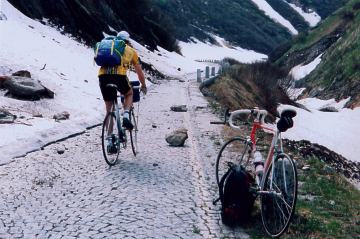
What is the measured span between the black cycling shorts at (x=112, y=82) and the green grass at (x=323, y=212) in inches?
130

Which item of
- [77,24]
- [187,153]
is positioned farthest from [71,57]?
[187,153]

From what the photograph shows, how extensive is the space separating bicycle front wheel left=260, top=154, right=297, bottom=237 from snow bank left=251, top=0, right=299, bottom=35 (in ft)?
526

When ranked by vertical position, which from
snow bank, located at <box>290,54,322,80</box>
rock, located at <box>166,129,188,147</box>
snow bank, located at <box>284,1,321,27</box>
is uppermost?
snow bank, located at <box>284,1,321,27</box>

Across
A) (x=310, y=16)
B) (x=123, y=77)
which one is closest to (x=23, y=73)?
(x=123, y=77)

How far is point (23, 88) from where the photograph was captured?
13773 millimetres

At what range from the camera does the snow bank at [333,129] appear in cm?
2282

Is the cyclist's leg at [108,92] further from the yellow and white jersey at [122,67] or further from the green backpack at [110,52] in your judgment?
the green backpack at [110,52]

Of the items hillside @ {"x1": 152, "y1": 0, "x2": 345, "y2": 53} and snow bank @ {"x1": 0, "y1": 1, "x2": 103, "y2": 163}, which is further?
hillside @ {"x1": 152, "y1": 0, "x2": 345, "y2": 53}

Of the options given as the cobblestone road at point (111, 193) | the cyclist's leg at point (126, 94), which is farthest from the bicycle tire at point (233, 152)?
the cyclist's leg at point (126, 94)

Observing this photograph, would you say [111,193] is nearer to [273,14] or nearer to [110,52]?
[110,52]

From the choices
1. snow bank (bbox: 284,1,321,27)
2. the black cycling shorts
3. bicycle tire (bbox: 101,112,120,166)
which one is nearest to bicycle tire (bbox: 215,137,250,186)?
bicycle tire (bbox: 101,112,120,166)

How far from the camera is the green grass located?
562 centimetres

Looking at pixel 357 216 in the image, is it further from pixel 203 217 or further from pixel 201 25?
pixel 201 25

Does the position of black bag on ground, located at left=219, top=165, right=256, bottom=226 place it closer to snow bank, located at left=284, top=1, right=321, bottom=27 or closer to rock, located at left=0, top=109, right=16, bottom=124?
rock, located at left=0, top=109, right=16, bottom=124
